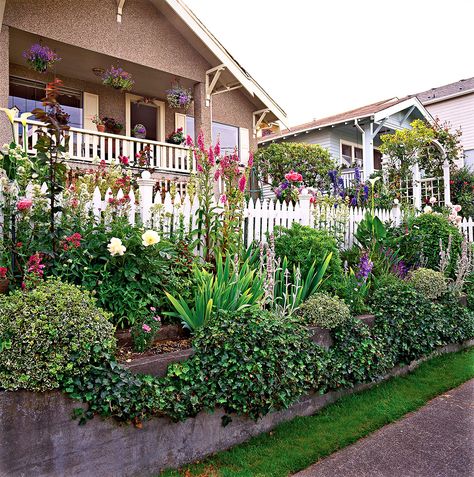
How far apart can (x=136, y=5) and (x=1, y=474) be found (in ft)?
33.6

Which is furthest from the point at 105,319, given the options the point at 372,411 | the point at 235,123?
the point at 235,123

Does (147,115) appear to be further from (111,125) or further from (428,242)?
(428,242)

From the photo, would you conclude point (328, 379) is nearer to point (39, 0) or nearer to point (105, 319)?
point (105, 319)

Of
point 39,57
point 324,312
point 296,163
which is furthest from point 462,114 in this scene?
point 324,312

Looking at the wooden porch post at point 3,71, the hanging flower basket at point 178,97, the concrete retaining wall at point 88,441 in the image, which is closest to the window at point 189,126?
the hanging flower basket at point 178,97

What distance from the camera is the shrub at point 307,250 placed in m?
5.02

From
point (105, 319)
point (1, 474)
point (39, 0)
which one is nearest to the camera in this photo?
point (1, 474)

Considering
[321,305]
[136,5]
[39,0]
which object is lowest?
[321,305]

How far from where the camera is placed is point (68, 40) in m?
9.02

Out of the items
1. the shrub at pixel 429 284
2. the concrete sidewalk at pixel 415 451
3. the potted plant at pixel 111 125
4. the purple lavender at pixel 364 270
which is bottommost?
the concrete sidewalk at pixel 415 451

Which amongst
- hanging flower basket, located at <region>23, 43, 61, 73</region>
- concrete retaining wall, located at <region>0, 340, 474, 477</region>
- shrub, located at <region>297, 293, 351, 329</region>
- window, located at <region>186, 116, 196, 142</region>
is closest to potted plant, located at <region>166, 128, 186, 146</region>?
window, located at <region>186, 116, 196, 142</region>

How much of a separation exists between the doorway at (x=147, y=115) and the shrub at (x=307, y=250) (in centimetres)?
785

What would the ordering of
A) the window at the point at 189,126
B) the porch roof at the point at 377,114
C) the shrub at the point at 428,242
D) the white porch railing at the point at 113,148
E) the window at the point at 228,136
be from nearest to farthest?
the shrub at the point at 428,242 → the white porch railing at the point at 113,148 → the window at the point at 189,126 → the window at the point at 228,136 → the porch roof at the point at 377,114

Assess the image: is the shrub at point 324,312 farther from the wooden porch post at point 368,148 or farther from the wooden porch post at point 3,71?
the wooden porch post at point 368,148
